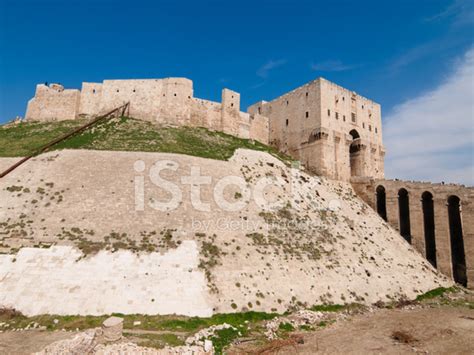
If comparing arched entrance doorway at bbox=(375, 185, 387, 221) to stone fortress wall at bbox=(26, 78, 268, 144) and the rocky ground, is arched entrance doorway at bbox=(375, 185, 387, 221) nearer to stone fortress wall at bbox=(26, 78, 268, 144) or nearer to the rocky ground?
the rocky ground

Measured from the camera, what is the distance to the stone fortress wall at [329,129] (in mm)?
41250

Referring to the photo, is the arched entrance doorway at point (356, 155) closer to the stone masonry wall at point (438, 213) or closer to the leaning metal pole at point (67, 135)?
the stone masonry wall at point (438, 213)

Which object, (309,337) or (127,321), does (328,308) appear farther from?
(127,321)

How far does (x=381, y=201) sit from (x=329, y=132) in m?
11.2

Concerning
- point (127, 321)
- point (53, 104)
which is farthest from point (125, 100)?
point (127, 321)

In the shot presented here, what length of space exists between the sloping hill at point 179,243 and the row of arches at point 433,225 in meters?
7.80

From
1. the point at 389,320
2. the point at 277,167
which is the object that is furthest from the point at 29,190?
the point at 389,320

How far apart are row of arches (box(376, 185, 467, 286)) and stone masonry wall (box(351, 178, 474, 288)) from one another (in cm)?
74

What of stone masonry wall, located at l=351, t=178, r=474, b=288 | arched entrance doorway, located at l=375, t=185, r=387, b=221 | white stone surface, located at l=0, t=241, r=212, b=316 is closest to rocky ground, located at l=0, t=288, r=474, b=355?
white stone surface, located at l=0, t=241, r=212, b=316

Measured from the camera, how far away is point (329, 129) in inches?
1645

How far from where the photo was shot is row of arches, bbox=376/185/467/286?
118ft

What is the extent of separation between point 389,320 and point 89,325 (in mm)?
16916

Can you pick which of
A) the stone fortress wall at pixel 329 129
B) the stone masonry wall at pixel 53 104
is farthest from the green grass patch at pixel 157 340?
the stone masonry wall at pixel 53 104

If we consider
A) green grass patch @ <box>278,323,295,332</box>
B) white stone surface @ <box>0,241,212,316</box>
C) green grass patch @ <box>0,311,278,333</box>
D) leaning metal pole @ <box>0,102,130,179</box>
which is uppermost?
leaning metal pole @ <box>0,102,130,179</box>
